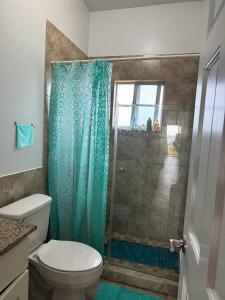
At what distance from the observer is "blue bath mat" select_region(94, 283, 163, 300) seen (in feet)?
5.98

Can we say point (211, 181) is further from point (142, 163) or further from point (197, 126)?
point (142, 163)

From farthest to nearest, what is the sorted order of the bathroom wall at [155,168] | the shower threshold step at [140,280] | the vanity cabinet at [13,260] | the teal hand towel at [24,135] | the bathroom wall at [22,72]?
the bathroom wall at [155,168] → the shower threshold step at [140,280] → the teal hand towel at [24,135] → the bathroom wall at [22,72] → the vanity cabinet at [13,260]

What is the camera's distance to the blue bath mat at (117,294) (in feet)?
5.98

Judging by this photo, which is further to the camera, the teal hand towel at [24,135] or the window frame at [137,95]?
the window frame at [137,95]

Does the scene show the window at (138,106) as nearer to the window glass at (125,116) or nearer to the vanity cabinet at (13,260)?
the window glass at (125,116)

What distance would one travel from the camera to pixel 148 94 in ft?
8.62

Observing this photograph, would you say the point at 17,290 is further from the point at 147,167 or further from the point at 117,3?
the point at 117,3

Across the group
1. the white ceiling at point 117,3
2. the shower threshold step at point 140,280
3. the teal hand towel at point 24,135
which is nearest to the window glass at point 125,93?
the white ceiling at point 117,3

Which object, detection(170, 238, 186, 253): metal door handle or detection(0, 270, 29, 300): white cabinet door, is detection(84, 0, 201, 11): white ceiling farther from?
detection(0, 270, 29, 300): white cabinet door

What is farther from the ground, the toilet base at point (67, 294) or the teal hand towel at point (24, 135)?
the teal hand towel at point (24, 135)

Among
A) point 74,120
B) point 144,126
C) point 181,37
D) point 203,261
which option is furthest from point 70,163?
point 181,37

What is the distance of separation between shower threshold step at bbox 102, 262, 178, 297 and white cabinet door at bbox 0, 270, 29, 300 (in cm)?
109

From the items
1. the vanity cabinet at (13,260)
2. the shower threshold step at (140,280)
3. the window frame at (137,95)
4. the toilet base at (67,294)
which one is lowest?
the shower threshold step at (140,280)

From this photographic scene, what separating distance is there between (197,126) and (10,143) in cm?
126
